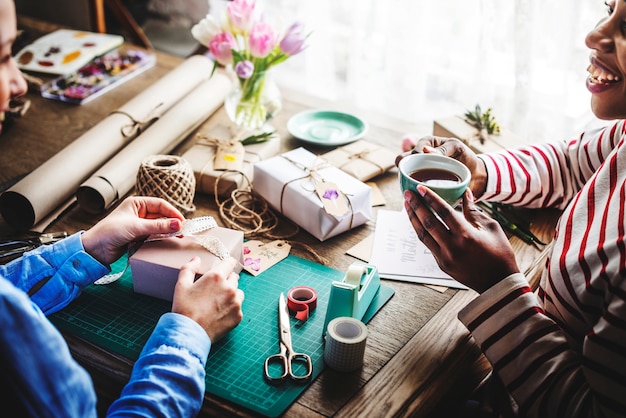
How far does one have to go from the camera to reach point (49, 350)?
0.74 metres

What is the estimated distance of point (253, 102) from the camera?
162 cm

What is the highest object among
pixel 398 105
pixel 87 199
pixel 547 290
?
pixel 547 290

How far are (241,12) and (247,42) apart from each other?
0.08 metres

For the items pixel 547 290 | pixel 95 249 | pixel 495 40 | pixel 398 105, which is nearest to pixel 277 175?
pixel 95 249

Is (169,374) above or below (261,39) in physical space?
below

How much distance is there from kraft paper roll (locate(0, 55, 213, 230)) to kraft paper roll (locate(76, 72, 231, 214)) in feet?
0.14

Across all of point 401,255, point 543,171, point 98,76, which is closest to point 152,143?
point 98,76

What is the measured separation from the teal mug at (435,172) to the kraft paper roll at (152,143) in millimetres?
673

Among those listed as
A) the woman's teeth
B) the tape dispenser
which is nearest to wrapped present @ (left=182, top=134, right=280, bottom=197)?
the tape dispenser

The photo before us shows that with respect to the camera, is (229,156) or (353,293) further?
(229,156)

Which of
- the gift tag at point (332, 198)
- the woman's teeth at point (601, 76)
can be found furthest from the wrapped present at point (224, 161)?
the woman's teeth at point (601, 76)

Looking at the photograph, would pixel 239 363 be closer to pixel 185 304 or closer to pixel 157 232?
pixel 185 304

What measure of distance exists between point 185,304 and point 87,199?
52cm

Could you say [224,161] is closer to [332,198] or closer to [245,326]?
[332,198]
